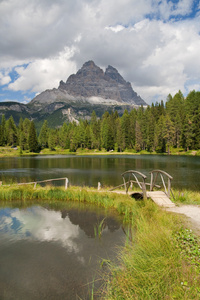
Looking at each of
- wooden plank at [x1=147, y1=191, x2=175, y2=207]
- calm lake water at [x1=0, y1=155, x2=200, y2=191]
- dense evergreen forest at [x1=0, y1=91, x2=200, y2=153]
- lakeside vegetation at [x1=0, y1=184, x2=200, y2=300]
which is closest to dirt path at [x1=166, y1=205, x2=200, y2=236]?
wooden plank at [x1=147, y1=191, x2=175, y2=207]

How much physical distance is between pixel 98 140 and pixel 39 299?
112 metres

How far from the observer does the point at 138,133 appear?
104 meters

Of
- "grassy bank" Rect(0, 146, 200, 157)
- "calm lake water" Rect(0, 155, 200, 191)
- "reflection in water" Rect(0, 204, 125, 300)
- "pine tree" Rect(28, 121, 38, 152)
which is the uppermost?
"pine tree" Rect(28, 121, 38, 152)

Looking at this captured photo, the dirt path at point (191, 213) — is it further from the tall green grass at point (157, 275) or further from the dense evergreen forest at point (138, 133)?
the dense evergreen forest at point (138, 133)

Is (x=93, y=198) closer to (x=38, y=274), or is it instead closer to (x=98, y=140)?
(x=38, y=274)

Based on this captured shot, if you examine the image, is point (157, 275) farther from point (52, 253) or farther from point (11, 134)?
point (11, 134)

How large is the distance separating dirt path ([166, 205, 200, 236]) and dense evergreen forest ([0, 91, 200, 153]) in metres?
73.5

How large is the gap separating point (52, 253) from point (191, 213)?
7778 millimetres

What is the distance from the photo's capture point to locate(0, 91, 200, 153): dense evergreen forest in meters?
85.1

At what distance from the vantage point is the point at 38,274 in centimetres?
708

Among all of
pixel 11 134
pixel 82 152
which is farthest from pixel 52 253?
pixel 11 134

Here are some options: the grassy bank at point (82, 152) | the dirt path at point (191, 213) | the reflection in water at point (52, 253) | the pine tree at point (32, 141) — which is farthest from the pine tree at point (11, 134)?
the dirt path at point (191, 213)

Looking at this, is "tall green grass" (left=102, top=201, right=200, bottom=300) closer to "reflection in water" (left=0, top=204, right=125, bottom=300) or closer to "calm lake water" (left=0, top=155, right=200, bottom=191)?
"reflection in water" (left=0, top=204, right=125, bottom=300)

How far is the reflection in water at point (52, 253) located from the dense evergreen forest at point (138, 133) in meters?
77.1
